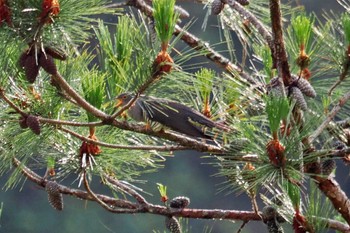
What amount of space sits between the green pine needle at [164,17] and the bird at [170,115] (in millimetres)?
132

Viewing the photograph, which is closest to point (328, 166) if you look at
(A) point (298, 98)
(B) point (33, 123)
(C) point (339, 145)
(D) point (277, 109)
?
(C) point (339, 145)

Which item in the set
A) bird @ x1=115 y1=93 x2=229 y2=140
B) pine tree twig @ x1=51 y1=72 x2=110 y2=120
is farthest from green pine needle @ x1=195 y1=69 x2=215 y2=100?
pine tree twig @ x1=51 y1=72 x2=110 y2=120

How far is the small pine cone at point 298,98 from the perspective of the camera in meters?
1.31

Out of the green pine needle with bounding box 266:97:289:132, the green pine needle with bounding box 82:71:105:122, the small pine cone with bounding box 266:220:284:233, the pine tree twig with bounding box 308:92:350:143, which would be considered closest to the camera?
the green pine needle with bounding box 266:97:289:132

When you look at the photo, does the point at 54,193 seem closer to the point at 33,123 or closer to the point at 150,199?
the point at 33,123

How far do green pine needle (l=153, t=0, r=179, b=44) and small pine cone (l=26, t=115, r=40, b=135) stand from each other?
206 millimetres

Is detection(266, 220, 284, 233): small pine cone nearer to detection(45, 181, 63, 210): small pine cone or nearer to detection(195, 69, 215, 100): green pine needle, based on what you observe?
detection(195, 69, 215, 100): green pine needle

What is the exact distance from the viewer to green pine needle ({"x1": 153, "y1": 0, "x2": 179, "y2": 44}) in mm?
1225

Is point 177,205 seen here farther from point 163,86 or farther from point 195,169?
point 195,169

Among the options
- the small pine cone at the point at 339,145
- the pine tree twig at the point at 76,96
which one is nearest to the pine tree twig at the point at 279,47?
the small pine cone at the point at 339,145

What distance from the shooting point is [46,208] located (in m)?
5.45

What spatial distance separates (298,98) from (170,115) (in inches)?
6.5

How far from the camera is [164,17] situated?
1.23 metres

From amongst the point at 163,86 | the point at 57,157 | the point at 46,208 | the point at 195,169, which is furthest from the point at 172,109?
the point at 46,208
